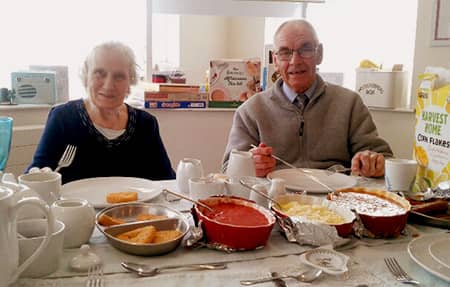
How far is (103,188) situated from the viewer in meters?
1.37

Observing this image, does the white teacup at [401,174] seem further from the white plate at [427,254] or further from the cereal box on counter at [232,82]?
the cereal box on counter at [232,82]

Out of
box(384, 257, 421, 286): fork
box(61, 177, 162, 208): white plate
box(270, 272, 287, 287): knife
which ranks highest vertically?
box(61, 177, 162, 208): white plate

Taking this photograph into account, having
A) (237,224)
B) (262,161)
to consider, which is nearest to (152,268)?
(237,224)

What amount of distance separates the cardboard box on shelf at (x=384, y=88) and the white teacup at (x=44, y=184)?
1951 mm

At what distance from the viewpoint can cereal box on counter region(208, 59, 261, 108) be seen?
268 cm

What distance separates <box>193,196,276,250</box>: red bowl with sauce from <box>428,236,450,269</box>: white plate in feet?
1.11

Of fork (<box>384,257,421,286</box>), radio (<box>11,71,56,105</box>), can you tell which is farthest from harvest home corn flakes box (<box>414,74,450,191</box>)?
radio (<box>11,71,56,105</box>)

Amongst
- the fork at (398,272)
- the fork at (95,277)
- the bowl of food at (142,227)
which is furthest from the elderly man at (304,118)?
the fork at (95,277)

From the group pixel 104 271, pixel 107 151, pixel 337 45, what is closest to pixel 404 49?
pixel 337 45

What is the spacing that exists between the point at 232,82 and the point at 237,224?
185 cm

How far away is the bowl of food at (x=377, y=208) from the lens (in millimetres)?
1021

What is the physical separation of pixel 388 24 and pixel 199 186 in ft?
6.48

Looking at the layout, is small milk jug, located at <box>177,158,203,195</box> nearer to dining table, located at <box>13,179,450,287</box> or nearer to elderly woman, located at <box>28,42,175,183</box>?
dining table, located at <box>13,179,450,287</box>

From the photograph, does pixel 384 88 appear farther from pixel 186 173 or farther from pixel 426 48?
pixel 186 173
